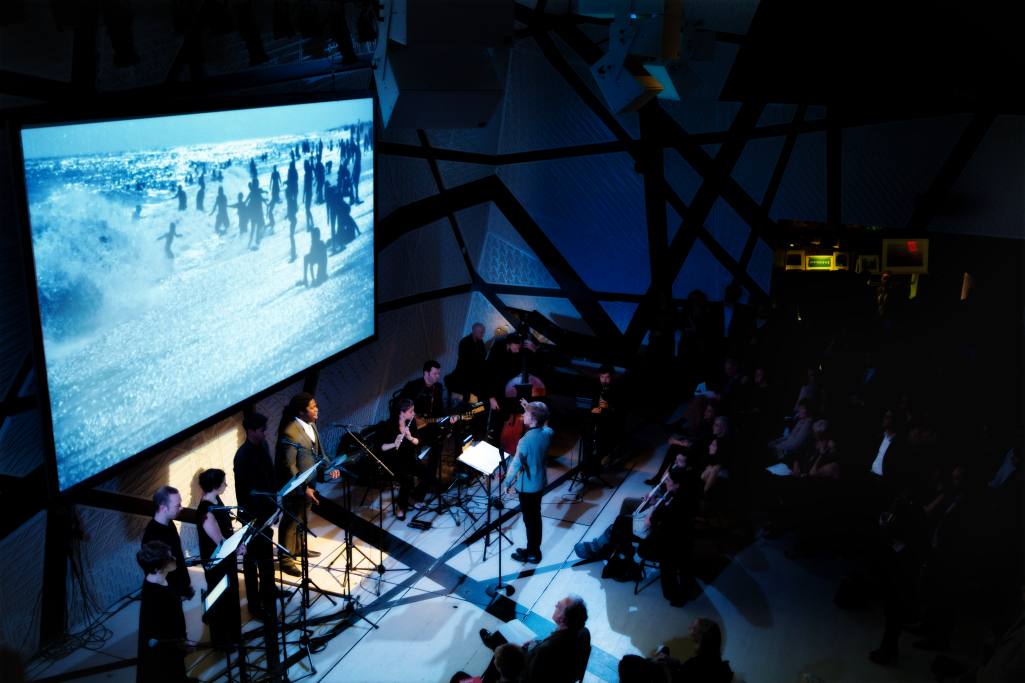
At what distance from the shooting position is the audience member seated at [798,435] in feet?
21.7

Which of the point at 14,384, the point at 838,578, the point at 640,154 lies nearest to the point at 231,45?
the point at 14,384

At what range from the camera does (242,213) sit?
539 cm

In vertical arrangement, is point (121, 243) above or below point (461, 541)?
above

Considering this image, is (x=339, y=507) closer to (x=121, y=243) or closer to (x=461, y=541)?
(x=461, y=541)

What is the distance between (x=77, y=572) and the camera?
490 centimetres

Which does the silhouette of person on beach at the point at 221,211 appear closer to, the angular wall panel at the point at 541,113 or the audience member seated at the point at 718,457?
the audience member seated at the point at 718,457

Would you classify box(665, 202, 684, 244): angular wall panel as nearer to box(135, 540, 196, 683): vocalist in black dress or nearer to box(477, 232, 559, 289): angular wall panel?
box(477, 232, 559, 289): angular wall panel

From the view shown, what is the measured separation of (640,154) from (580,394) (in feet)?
10.4

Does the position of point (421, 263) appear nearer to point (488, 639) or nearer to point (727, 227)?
point (727, 227)

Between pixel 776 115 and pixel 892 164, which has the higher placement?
pixel 776 115

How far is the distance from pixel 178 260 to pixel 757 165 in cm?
669

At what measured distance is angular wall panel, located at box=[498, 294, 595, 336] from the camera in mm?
10102

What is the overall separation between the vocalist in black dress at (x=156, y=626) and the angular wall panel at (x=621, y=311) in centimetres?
708

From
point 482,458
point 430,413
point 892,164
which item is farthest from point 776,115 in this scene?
point 482,458
